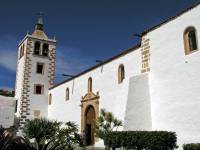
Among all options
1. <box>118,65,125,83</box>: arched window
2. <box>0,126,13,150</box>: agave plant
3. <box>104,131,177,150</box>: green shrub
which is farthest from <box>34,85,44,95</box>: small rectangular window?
<box>0,126,13,150</box>: agave plant

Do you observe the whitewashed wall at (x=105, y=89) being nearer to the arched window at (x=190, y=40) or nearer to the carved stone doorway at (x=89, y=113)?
the carved stone doorway at (x=89, y=113)

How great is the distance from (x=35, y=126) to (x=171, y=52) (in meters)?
7.33

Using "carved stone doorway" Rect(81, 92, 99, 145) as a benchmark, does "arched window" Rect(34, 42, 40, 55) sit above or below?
above

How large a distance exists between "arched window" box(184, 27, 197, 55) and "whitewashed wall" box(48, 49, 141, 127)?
11.7 feet

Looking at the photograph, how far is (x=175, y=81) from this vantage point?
14.2m

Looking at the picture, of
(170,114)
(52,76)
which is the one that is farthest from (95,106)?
(52,76)

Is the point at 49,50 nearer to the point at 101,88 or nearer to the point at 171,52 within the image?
the point at 101,88

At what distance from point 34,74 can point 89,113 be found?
10772mm

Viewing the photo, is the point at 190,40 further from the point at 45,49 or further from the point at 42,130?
the point at 45,49

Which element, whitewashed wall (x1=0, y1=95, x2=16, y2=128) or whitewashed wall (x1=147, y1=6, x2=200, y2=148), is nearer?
whitewashed wall (x1=147, y1=6, x2=200, y2=148)

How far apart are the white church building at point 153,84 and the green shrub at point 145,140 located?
60cm

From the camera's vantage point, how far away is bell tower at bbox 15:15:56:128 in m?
29.8

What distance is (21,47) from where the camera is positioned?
33500 mm

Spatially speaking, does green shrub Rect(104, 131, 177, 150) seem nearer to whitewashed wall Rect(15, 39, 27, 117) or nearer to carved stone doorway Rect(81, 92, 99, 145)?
carved stone doorway Rect(81, 92, 99, 145)
